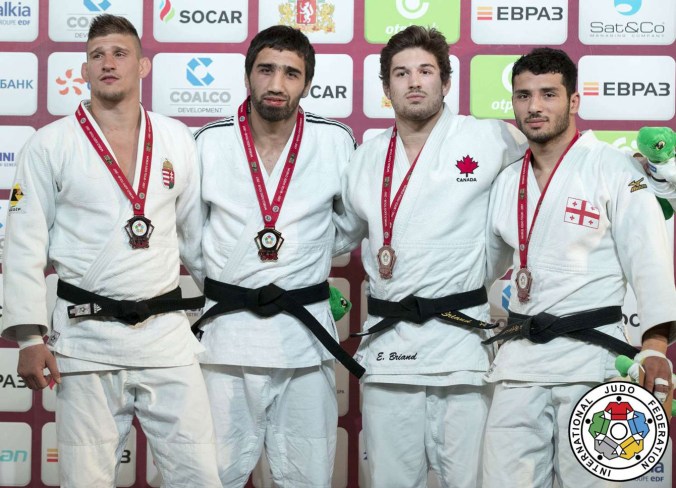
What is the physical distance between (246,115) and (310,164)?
339mm

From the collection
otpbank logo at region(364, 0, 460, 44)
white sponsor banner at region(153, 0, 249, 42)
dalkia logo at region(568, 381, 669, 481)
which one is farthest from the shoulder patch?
white sponsor banner at region(153, 0, 249, 42)

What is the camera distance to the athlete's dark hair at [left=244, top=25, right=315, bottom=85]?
364cm

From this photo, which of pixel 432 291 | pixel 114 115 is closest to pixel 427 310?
pixel 432 291

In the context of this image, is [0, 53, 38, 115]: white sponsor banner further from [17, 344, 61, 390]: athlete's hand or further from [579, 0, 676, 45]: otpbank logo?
[579, 0, 676, 45]: otpbank logo

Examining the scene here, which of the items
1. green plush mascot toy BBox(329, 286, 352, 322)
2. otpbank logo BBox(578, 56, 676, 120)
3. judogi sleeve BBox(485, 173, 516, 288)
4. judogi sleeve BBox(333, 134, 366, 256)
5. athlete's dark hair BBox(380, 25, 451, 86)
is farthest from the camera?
otpbank logo BBox(578, 56, 676, 120)

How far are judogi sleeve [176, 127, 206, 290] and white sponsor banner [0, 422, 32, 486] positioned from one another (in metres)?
1.50

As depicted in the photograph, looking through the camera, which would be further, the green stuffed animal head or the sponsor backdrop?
the sponsor backdrop

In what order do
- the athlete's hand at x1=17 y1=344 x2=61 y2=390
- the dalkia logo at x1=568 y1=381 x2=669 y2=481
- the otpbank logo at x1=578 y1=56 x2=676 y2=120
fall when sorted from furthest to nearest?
the otpbank logo at x1=578 y1=56 x2=676 y2=120, the athlete's hand at x1=17 y1=344 x2=61 y2=390, the dalkia logo at x1=568 y1=381 x2=669 y2=481

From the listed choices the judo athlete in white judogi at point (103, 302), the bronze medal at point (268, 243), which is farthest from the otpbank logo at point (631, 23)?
the judo athlete in white judogi at point (103, 302)

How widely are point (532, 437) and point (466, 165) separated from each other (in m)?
1.06

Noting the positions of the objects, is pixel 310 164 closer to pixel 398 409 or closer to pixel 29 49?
pixel 398 409

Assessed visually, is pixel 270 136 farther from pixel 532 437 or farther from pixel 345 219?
pixel 532 437

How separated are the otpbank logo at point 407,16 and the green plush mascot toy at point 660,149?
58.0 inches

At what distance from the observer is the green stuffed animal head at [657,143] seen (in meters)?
3.09
